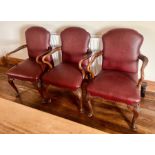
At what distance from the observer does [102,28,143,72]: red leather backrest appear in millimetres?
1834

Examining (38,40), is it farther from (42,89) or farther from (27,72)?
(42,89)

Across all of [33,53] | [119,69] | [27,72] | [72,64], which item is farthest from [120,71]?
[33,53]

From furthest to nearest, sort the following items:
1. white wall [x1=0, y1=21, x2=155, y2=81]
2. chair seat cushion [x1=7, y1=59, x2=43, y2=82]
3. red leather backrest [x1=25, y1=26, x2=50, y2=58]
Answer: red leather backrest [x1=25, y1=26, x2=50, y2=58] → chair seat cushion [x1=7, y1=59, x2=43, y2=82] → white wall [x1=0, y1=21, x2=155, y2=81]

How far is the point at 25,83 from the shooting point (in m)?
2.76

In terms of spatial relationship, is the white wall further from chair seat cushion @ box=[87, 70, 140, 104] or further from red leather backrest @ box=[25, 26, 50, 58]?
chair seat cushion @ box=[87, 70, 140, 104]

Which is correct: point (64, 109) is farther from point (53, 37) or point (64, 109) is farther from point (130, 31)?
point (130, 31)

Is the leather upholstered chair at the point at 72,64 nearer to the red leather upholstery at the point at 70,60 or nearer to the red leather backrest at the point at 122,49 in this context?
the red leather upholstery at the point at 70,60

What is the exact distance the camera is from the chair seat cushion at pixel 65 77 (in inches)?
74.4

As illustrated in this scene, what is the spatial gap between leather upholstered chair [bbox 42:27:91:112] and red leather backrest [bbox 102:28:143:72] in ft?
0.78

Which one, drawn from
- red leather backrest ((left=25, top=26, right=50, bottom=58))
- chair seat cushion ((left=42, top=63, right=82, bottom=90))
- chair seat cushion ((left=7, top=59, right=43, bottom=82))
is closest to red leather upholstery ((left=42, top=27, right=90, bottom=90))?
Answer: chair seat cushion ((left=42, top=63, right=82, bottom=90))

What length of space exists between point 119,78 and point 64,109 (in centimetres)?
78

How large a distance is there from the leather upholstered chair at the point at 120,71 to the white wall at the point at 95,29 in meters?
0.22
